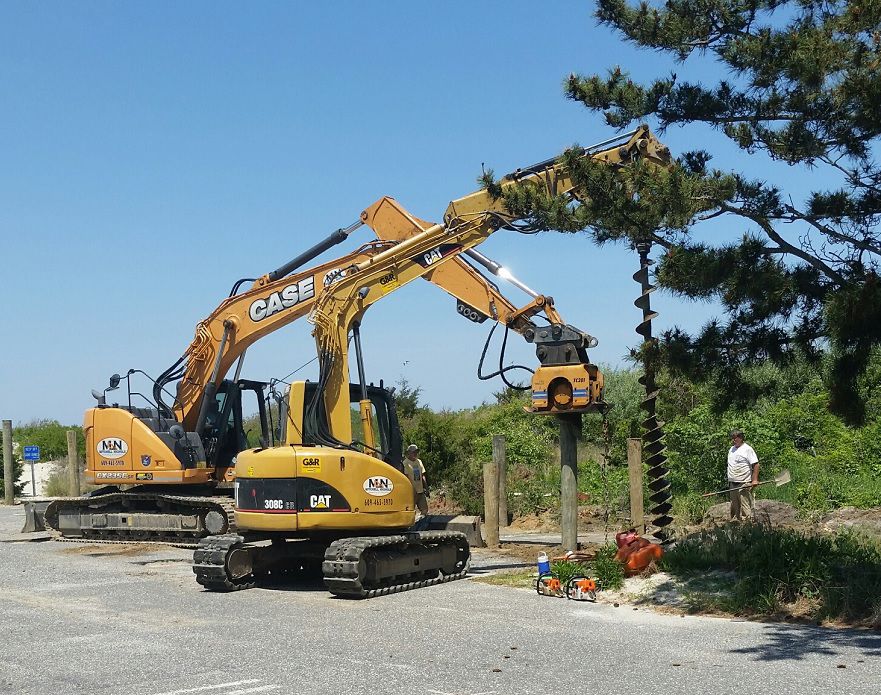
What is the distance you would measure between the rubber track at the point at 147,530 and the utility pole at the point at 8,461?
971 cm

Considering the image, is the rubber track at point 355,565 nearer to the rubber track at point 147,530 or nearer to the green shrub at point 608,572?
the green shrub at point 608,572

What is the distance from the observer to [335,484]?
12.6m

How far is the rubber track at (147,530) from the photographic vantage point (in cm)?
1778

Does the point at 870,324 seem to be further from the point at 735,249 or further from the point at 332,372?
the point at 332,372

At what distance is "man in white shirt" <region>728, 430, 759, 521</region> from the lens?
15.4 metres

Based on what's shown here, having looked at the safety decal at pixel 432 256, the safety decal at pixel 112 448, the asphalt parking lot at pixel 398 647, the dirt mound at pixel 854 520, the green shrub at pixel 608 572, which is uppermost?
the safety decal at pixel 432 256

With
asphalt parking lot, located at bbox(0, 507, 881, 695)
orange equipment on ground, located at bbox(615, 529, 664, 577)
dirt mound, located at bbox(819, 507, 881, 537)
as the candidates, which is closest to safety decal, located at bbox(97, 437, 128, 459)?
asphalt parking lot, located at bbox(0, 507, 881, 695)

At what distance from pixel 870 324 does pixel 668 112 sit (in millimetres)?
2613

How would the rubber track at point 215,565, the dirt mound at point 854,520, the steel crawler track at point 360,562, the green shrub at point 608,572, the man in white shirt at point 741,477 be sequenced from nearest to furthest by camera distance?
the green shrub at point 608,572 < the steel crawler track at point 360,562 < the rubber track at point 215,565 < the dirt mound at point 854,520 < the man in white shirt at point 741,477

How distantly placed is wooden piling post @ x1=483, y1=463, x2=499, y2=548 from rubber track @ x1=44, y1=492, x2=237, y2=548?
404cm

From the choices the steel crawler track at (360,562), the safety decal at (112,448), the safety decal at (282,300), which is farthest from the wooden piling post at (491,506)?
the safety decal at (112,448)

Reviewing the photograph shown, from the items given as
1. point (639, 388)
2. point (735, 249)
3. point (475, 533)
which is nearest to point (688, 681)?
point (735, 249)

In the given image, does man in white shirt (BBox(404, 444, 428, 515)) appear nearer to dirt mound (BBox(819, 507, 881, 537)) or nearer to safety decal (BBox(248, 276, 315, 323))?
safety decal (BBox(248, 276, 315, 323))

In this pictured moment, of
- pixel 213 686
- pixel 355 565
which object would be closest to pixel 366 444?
pixel 355 565
